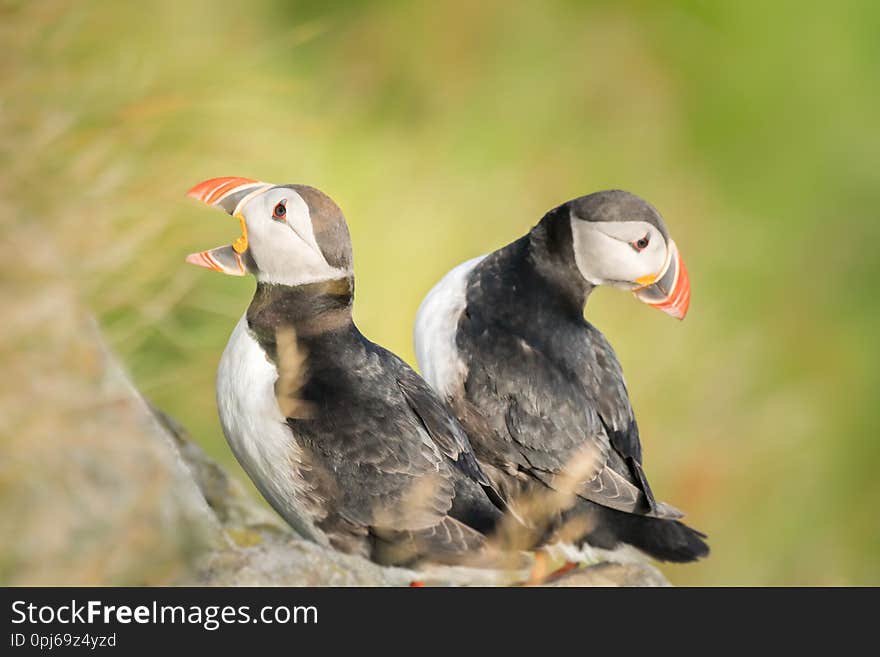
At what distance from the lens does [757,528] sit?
521cm

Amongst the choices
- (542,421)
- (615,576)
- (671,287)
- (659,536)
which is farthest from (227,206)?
(659,536)

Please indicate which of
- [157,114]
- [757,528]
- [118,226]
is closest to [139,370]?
[118,226]

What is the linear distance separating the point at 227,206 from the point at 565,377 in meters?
1.18

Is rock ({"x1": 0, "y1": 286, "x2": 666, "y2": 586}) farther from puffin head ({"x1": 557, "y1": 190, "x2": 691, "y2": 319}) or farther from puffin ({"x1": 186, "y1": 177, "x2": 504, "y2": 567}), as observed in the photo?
puffin head ({"x1": 557, "y1": 190, "x2": 691, "y2": 319})

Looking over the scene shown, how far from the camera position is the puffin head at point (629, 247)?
12.8ft

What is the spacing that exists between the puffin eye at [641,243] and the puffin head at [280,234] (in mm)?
918

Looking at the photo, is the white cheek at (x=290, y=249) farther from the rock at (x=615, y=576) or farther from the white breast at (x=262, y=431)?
the rock at (x=615, y=576)

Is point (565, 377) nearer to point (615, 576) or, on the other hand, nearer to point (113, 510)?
point (615, 576)

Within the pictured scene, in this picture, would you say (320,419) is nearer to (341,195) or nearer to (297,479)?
(297,479)

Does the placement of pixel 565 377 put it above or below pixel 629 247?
below

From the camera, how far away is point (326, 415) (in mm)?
3432

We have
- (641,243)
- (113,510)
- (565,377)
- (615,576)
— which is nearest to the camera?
(113,510)

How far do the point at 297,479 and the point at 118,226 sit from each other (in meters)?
1.28

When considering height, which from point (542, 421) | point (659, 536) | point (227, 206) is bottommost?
point (659, 536)
